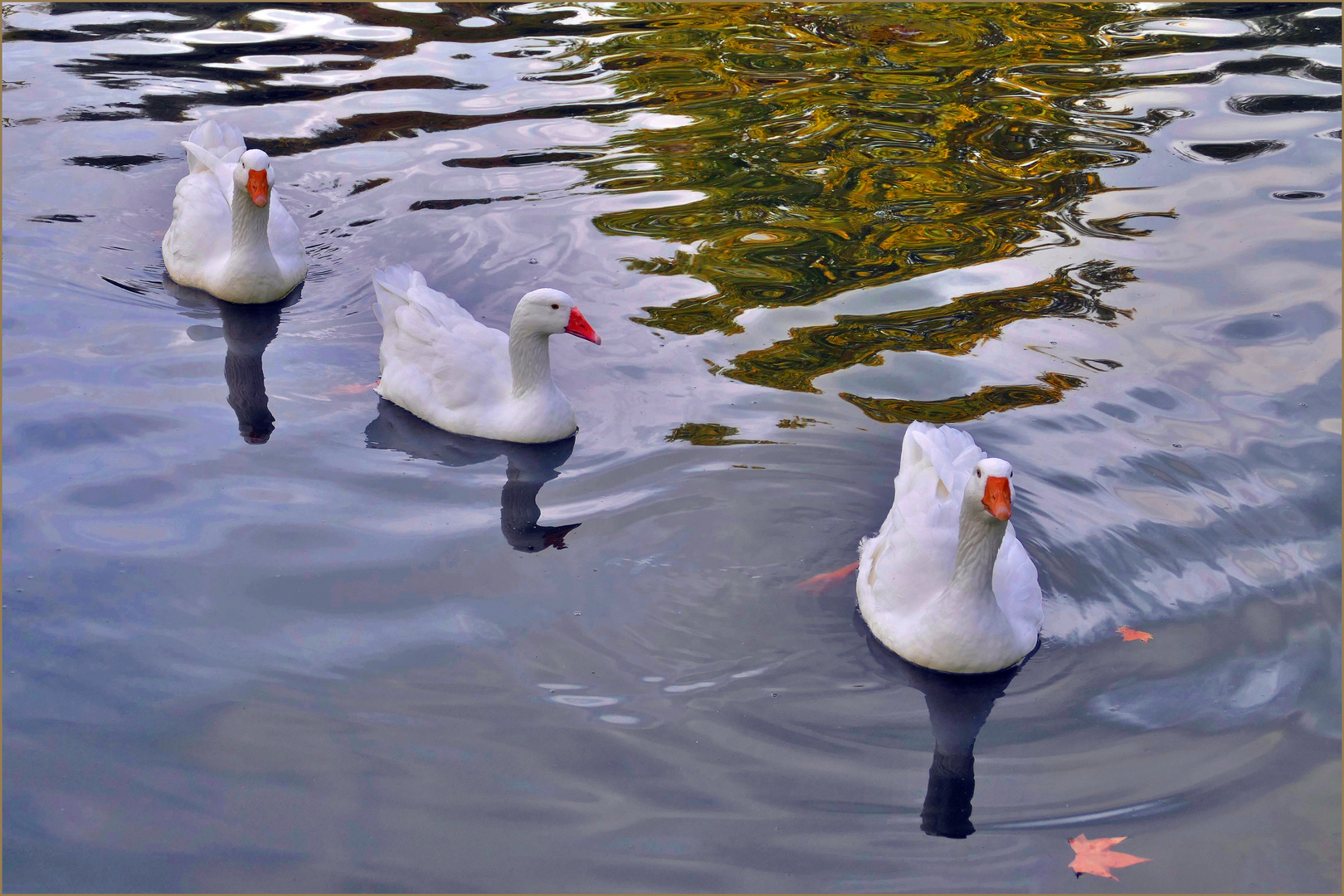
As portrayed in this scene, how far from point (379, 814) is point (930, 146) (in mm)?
9364

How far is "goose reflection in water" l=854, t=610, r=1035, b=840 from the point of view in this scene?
5.02 metres

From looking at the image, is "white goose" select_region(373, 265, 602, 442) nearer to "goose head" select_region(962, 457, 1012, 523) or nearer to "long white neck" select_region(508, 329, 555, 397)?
"long white neck" select_region(508, 329, 555, 397)

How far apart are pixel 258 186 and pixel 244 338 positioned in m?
1.22

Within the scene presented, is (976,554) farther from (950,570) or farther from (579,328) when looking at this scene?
(579,328)

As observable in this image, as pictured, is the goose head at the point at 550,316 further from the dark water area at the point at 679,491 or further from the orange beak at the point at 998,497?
the orange beak at the point at 998,497

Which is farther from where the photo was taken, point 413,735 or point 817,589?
point 817,589

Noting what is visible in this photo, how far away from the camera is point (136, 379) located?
8375 millimetres

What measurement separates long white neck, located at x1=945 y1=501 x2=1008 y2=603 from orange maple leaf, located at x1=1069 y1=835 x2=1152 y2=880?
1245mm

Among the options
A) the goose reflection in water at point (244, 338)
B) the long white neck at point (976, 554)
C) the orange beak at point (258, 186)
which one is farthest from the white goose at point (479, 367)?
the long white neck at point (976, 554)

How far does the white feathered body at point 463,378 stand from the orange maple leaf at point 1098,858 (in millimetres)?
4287

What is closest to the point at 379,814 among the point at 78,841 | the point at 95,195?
the point at 78,841

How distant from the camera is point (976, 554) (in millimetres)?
5582

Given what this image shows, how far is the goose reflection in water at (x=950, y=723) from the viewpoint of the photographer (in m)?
5.02

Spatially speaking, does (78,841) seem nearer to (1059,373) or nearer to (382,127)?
(1059,373)
